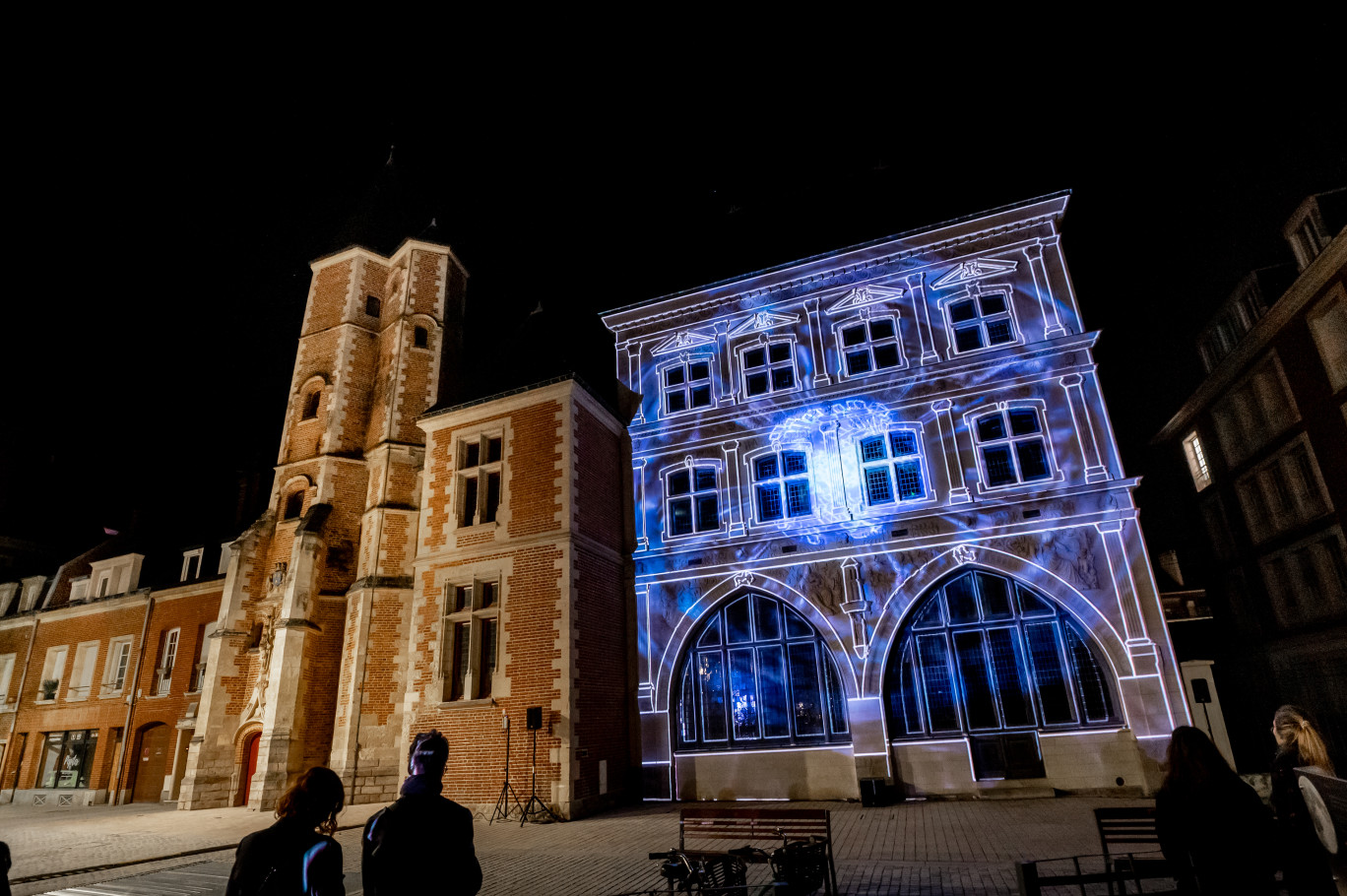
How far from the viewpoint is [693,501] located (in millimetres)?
16828

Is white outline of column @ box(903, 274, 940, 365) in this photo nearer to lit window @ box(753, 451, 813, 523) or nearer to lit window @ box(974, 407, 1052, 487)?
lit window @ box(974, 407, 1052, 487)

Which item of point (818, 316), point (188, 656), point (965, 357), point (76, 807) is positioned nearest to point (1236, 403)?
point (965, 357)

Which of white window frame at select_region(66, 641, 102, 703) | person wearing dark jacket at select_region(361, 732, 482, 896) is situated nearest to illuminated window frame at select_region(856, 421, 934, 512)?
person wearing dark jacket at select_region(361, 732, 482, 896)

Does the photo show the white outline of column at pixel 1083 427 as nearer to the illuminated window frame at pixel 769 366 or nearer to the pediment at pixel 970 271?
the pediment at pixel 970 271

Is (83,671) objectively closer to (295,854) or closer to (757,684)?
A: (757,684)

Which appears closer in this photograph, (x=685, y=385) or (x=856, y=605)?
(x=856, y=605)

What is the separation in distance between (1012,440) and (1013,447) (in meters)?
0.15

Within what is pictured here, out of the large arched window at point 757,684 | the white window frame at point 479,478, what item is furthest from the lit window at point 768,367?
the white window frame at point 479,478

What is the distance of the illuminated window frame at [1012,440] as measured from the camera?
14312 millimetres

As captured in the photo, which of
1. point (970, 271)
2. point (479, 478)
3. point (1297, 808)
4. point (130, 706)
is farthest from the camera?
point (130, 706)

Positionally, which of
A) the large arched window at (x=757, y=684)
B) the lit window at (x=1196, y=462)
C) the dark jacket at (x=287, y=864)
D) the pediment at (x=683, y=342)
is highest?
the pediment at (x=683, y=342)

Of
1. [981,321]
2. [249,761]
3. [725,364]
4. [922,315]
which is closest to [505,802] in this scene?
[249,761]

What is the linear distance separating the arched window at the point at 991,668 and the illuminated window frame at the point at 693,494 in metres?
4.92

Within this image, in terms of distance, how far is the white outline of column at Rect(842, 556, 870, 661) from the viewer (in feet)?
47.1
